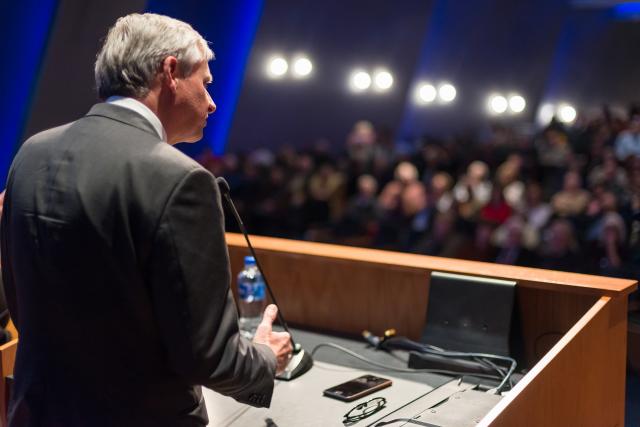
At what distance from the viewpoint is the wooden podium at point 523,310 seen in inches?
49.0

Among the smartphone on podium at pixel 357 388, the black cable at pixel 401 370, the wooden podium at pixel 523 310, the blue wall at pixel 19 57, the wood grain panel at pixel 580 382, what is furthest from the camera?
the blue wall at pixel 19 57

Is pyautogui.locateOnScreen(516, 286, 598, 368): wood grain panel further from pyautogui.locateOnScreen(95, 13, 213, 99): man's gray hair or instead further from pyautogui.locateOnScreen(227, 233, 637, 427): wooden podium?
pyautogui.locateOnScreen(95, 13, 213, 99): man's gray hair

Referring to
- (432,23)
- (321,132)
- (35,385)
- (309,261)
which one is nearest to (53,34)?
(309,261)

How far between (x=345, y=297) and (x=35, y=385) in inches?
38.8

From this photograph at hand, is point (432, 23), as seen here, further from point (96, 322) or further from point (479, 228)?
point (96, 322)

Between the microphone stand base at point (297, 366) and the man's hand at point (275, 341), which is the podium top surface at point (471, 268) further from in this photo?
the man's hand at point (275, 341)

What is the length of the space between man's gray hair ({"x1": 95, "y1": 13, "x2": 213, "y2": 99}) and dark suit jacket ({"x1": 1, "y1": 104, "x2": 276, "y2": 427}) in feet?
0.13

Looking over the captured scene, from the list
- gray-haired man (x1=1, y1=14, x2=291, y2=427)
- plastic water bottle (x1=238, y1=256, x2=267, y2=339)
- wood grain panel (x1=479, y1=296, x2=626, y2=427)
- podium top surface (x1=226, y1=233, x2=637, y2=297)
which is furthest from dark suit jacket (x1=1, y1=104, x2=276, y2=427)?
plastic water bottle (x1=238, y1=256, x2=267, y2=339)

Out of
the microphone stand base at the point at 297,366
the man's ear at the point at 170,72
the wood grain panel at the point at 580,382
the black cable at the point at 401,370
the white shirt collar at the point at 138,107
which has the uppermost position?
the man's ear at the point at 170,72

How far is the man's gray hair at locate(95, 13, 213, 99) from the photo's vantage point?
971 mm

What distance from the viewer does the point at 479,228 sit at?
16.4 ft

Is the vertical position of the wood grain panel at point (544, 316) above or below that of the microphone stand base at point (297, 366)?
above

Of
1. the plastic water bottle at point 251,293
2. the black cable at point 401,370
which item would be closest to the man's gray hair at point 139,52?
the black cable at point 401,370

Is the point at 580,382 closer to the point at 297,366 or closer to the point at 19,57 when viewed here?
the point at 297,366
